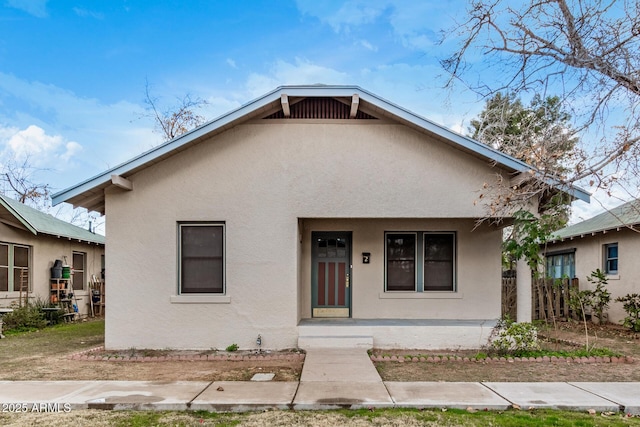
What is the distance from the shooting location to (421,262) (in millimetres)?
11070

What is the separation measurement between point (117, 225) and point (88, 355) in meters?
2.63

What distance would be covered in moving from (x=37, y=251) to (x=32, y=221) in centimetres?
132

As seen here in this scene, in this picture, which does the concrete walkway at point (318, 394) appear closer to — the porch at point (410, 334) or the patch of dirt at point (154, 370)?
the patch of dirt at point (154, 370)

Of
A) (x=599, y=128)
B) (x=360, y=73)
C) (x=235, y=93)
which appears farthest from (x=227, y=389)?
(x=235, y=93)

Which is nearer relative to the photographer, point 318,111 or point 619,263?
point 318,111

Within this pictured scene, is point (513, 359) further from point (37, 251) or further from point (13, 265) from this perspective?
point (37, 251)

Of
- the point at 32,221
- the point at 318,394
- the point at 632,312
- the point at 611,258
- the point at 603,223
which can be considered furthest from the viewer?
the point at 603,223

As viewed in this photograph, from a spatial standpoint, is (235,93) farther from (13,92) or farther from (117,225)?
(13,92)

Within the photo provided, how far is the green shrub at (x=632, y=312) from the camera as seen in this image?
12.5m

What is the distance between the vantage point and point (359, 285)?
1101cm

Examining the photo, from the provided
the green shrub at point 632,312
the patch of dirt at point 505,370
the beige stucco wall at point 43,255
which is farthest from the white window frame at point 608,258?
the beige stucco wall at point 43,255

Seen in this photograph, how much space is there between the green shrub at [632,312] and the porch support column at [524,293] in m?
5.22

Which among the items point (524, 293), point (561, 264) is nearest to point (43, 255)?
point (524, 293)

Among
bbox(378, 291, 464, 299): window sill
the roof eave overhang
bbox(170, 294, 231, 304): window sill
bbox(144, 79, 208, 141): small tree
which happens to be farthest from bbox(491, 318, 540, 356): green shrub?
bbox(144, 79, 208, 141): small tree
